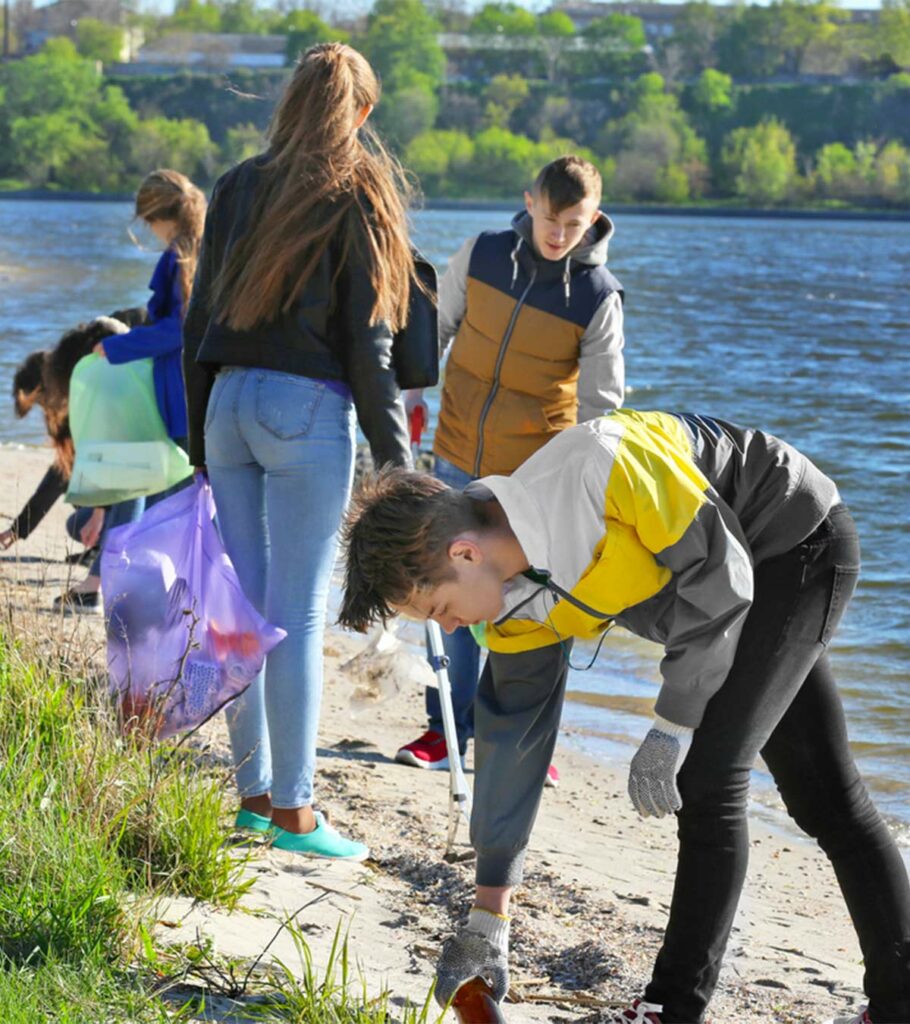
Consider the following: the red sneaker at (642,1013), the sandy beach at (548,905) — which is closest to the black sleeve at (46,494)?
the sandy beach at (548,905)

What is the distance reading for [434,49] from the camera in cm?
14038

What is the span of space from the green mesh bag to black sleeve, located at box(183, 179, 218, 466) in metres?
1.70

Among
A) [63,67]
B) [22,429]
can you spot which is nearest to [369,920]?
[22,429]

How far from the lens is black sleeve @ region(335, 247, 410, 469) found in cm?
354

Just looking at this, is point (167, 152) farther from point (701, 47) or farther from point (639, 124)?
point (701, 47)

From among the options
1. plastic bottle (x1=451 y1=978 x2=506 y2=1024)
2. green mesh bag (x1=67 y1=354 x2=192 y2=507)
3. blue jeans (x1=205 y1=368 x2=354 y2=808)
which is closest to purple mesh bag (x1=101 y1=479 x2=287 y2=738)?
blue jeans (x1=205 y1=368 x2=354 y2=808)

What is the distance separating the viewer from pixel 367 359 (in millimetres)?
3553

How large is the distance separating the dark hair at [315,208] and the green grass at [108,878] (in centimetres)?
102

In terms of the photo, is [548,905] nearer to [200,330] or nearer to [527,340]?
[200,330]

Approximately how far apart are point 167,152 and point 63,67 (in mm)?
22663

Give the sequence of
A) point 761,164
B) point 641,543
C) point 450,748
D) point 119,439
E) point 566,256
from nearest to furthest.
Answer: point 641,543 < point 450,748 < point 566,256 < point 119,439 < point 761,164

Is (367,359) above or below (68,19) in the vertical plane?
below

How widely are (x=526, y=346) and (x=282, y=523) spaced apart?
1.36 metres

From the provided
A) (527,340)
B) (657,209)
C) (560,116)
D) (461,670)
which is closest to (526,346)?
(527,340)
